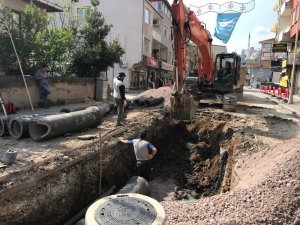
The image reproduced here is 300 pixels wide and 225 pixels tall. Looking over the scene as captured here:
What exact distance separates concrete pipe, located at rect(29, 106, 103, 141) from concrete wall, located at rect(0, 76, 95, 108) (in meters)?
3.73

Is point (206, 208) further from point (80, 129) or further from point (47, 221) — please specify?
point (80, 129)

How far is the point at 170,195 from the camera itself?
6.55 m

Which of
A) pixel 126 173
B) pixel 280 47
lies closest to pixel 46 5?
pixel 126 173

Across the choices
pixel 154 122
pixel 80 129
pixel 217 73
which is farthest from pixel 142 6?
pixel 80 129

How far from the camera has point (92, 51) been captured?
47.0 feet

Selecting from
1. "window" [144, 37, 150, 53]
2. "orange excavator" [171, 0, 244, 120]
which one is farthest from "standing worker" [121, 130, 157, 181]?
"window" [144, 37, 150, 53]

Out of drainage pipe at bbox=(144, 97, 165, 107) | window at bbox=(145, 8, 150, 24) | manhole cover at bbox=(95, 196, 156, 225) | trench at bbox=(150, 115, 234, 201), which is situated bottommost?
trench at bbox=(150, 115, 234, 201)

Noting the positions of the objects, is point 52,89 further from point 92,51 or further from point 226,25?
point 226,25

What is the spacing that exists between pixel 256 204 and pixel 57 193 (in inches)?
126

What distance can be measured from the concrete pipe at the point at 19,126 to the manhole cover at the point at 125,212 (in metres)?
4.08

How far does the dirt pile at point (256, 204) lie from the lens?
3.24m

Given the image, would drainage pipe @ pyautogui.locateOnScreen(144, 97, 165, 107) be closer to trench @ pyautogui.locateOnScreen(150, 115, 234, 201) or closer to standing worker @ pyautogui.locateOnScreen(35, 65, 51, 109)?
trench @ pyautogui.locateOnScreen(150, 115, 234, 201)

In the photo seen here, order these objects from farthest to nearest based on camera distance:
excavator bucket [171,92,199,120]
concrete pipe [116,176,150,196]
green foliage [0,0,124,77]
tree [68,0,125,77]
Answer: tree [68,0,125,77]
green foliage [0,0,124,77]
excavator bucket [171,92,199,120]
concrete pipe [116,176,150,196]

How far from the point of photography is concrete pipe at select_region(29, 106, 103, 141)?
6062 millimetres
